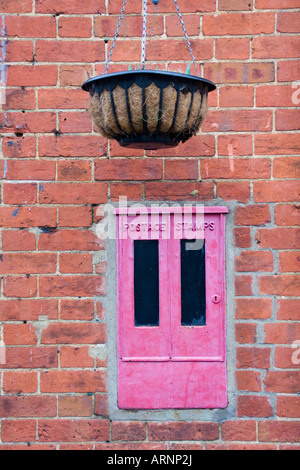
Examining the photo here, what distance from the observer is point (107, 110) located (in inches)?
54.3

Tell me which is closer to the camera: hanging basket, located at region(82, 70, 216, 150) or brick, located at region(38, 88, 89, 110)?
hanging basket, located at region(82, 70, 216, 150)

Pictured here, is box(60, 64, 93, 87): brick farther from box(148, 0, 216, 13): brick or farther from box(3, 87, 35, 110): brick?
box(148, 0, 216, 13): brick

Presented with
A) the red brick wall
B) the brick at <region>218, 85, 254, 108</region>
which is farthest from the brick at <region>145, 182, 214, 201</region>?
the brick at <region>218, 85, 254, 108</region>

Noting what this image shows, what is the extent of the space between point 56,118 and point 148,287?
→ 774mm

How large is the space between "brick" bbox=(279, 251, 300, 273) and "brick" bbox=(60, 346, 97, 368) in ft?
2.77

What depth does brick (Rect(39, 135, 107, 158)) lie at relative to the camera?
192cm

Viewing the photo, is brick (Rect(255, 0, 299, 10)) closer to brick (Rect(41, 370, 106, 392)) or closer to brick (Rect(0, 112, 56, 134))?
brick (Rect(0, 112, 56, 134))

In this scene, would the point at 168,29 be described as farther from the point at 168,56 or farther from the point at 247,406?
the point at 247,406

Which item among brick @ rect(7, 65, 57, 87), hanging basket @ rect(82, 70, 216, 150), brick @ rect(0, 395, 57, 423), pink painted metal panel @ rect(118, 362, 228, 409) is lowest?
brick @ rect(0, 395, 57, 423)

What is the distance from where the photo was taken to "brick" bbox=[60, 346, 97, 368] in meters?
1.91

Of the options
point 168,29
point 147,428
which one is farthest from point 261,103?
point 147,428

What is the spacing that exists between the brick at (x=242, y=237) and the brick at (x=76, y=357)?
734mm

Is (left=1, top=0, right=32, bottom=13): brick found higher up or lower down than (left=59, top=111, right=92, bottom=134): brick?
higher up

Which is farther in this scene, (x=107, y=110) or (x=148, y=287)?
(x=148, y=287)
